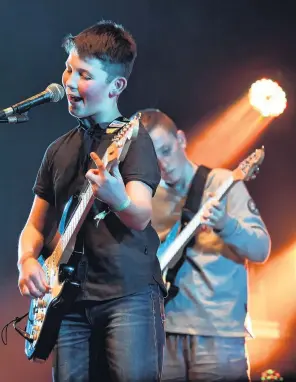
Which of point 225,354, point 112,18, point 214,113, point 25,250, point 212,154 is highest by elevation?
point 112,18

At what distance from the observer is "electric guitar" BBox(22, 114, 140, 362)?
152 centimetres

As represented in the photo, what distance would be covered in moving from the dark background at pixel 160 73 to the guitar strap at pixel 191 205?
0.82 m

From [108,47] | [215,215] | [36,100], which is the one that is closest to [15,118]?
[36,100]

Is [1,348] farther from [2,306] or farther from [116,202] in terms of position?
[116,202]

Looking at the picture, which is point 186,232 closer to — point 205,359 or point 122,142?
point 205,359

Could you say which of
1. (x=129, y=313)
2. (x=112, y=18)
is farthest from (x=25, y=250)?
(x=112, y=18)

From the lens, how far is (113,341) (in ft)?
4.97

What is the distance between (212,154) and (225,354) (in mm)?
1454

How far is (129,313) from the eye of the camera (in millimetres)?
1527

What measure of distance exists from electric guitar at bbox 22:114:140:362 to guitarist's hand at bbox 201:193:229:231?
1.04 m

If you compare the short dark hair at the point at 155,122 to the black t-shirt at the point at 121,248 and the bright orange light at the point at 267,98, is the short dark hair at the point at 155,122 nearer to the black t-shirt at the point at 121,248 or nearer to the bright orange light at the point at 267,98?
the bright orange light at the point at 267,98

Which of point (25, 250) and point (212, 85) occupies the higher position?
point (212, 85)

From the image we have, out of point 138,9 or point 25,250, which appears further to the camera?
point 138,9

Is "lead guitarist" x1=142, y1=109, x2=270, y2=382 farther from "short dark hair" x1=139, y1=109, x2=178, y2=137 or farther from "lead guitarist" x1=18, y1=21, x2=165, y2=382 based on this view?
"lead guitarist" x1=18, y1=21, x2=165, y2=382
